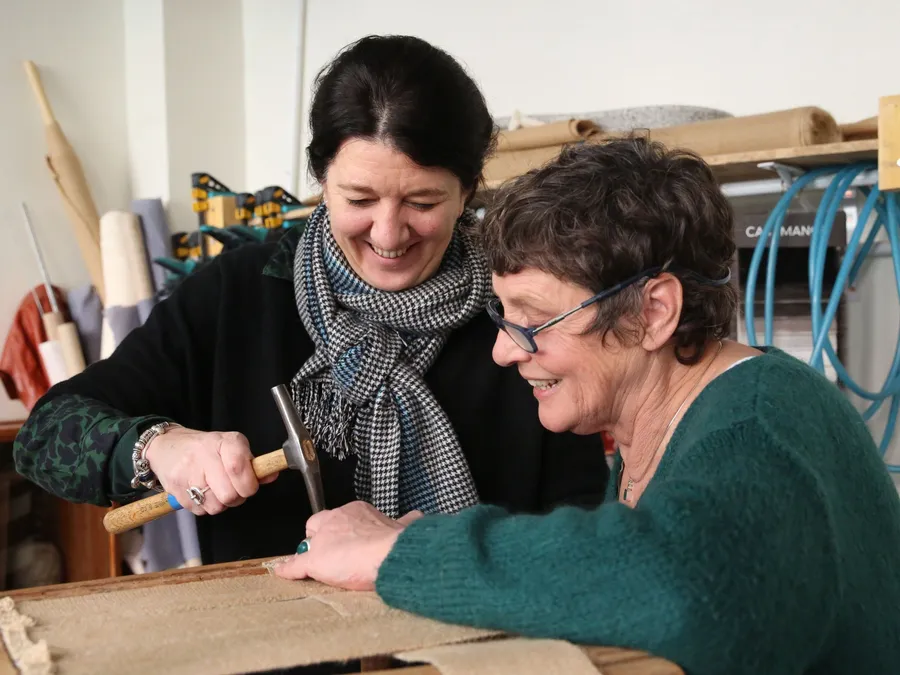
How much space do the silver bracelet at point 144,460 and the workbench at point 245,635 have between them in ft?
1.02

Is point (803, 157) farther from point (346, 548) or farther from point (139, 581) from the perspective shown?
point (139, 581)

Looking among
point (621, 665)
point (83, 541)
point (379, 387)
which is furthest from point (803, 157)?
point (83, 541)

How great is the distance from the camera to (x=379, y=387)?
1561 millimetres

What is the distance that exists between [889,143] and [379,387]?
1258 millimetres

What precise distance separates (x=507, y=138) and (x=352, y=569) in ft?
6.10

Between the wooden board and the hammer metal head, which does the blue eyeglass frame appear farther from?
the wooden board

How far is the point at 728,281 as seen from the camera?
1238mm

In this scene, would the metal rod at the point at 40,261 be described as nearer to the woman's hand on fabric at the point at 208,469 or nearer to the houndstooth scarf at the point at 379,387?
the houndstooth scarf at the point at 379,387

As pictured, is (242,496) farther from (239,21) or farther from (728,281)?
(239,21)

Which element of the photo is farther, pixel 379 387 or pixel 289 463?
pixel 379 387

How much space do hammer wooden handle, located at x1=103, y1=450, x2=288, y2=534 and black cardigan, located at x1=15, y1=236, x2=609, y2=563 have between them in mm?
36

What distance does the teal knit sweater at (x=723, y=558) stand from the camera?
781 mm

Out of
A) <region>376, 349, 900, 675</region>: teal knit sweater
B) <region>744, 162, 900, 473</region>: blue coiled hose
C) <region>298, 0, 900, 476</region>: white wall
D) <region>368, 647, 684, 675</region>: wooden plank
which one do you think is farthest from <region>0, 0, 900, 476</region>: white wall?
<region>368, 647, 684, 675</region>: wooden plank

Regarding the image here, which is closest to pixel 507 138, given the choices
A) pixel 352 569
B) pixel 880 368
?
pixel 880 368
